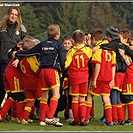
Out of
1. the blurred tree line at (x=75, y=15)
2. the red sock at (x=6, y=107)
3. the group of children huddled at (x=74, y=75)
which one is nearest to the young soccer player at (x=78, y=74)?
the group of children huddled at (x=74, y=75)

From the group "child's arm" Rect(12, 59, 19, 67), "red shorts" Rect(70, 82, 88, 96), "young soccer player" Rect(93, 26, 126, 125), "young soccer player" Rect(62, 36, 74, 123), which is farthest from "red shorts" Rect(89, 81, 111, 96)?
"child's arm" Rect(12, 59, 19, 67)

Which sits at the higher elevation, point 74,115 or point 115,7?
point 115,7

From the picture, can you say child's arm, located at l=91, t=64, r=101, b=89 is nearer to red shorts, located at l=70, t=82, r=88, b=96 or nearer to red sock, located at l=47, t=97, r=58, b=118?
red shorts, located at l=70, t=82, r=88, b=96

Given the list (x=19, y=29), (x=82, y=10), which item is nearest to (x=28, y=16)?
(x=82, y=10)

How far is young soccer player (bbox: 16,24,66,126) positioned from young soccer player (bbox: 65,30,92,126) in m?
0.32

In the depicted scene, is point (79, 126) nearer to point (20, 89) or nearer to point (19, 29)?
point (20, 89)

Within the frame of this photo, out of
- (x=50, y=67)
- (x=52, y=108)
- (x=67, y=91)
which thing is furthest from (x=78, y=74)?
(x=67, y=91)

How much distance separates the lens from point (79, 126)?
28.3ft

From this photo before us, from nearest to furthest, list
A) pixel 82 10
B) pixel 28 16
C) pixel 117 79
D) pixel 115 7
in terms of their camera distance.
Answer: pixel 117 79 → pixel 28 16 → pixel 82 10 → pixel 115 7

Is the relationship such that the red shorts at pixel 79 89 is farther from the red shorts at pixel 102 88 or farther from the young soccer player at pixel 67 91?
the young soccer player at pixel 67 91

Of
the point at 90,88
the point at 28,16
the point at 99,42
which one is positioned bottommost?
the point at 90,88

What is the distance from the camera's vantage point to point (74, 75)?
8812 mm

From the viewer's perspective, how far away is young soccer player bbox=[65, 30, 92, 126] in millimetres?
8781

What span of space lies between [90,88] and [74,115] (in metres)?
0.62
